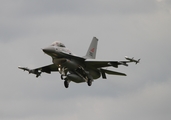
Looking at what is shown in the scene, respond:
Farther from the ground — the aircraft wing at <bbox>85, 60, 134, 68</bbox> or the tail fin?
the tail fin

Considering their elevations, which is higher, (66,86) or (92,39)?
(92,39)

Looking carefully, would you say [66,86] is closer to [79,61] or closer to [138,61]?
[79,61]

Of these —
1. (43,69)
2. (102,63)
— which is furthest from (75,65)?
(43,69)

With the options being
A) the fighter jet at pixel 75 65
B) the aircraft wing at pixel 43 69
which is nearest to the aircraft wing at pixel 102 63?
the fighter jet at pixel 75 65

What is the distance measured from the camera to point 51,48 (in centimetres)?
9788

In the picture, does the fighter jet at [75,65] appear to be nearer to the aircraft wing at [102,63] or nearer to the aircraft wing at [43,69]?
the aircraft wing at [102,63]

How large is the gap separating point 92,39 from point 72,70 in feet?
36.7

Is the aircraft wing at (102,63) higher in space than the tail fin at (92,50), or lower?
lower

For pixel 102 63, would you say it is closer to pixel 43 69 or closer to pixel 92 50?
pixel 92 50

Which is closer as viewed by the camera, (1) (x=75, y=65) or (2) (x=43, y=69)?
(1) (x=75, y=65)

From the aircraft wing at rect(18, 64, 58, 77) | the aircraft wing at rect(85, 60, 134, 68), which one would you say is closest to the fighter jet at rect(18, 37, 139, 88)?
the aircraft wing at rect(85, 60, 134, 68)

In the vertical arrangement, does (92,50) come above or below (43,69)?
above

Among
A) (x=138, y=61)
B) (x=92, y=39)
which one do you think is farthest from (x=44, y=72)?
(x=138, y=61)

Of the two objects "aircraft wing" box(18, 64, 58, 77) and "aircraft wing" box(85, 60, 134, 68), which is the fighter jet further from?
"aircraft wing" box(18, 64, 58, 77)
